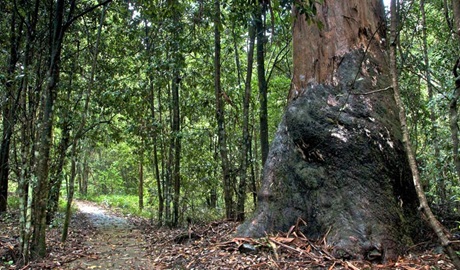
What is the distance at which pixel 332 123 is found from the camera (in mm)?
5262

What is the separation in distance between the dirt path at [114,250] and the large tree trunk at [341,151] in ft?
8.81

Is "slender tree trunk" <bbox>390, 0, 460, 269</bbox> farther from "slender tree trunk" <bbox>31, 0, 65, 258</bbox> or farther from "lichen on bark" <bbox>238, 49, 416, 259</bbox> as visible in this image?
"slender tree trunk" <bbox>31, 0, 65, 258</bbox>

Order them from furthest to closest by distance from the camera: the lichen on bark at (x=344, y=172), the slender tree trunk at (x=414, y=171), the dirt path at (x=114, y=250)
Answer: the dirt path at (x=114, y=250) < the lichen on bark at (x=344, y=172) < the slender tree trunk at (x=414, y=171)

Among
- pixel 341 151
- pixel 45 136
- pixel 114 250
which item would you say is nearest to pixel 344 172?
pixel 341 151

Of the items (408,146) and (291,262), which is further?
(291,262)

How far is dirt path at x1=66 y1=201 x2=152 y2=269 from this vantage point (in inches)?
261

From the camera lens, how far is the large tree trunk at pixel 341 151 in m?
4.63

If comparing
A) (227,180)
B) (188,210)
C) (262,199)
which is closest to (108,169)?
(188,210)

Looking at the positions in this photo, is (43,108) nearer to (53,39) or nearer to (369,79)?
(53,39)

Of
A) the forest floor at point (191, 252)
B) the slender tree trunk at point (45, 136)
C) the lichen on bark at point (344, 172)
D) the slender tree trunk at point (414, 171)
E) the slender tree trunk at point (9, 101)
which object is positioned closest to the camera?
the slender tree trunk at point (414, 171)

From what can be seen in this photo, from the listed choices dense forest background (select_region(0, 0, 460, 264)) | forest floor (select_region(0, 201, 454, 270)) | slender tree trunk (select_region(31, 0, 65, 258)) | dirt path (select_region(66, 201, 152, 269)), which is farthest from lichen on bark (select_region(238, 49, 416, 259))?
slender tree trunk (select_region(31, 0, 65, 258))

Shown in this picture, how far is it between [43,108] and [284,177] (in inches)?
182

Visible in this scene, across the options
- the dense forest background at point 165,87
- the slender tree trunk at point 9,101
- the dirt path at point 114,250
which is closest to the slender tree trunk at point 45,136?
the dense forest background at point 165,87

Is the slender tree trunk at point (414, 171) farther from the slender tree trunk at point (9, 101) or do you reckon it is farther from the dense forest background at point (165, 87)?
the slender tree trunk at point (9, 101)
